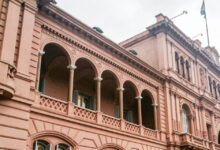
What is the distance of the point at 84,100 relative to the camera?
19188mm

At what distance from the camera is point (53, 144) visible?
13000 mm

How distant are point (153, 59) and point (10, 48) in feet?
48.8

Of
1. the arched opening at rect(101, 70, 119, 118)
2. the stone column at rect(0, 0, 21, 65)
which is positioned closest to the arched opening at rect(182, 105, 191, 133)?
the arched opening at rect(101, 70, 119, 118)

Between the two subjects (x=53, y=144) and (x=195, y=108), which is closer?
(x=53, y=144)

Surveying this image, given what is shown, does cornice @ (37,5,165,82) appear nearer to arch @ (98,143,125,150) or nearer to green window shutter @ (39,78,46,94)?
green window shutter @ (39,78,46,94)

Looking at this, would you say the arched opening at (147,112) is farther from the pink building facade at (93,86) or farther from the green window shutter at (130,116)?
the green window shutter at (130,116)

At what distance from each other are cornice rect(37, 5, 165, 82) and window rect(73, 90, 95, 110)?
3.36m

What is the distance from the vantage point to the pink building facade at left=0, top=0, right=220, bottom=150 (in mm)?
11703

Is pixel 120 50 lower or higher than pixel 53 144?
higher

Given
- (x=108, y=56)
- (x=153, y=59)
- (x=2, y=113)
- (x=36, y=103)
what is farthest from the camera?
(x=153, y=59)

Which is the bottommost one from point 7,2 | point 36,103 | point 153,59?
point 36,103

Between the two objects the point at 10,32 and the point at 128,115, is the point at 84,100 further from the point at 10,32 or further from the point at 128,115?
the point at 10,32

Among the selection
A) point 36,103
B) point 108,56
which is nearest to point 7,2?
point 36,103

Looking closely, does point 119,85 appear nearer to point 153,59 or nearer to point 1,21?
point 153,59
